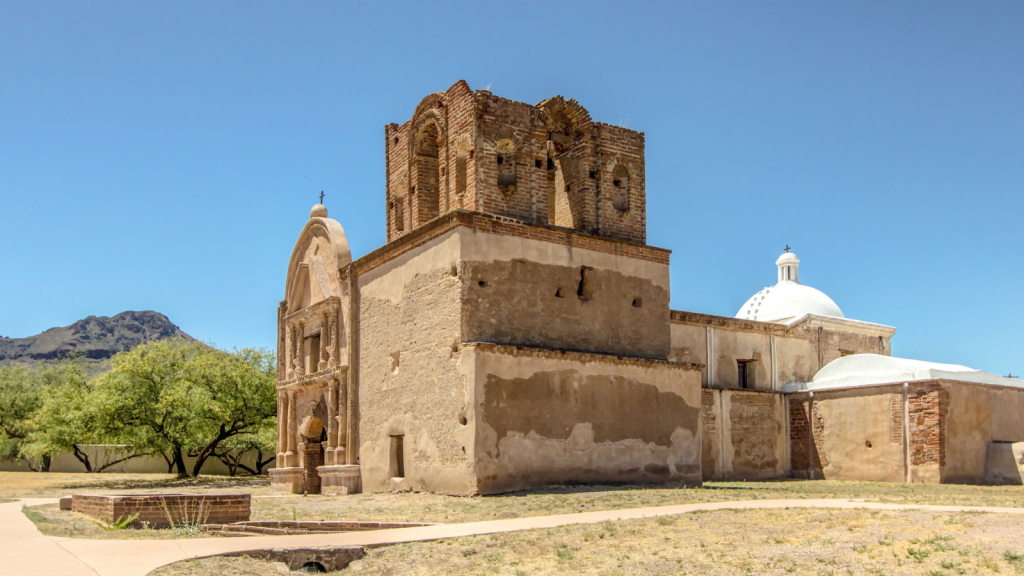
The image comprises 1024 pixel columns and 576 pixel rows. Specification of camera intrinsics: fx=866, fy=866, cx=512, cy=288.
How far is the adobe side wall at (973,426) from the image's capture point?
65.8 feet

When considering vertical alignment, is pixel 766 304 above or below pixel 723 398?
above

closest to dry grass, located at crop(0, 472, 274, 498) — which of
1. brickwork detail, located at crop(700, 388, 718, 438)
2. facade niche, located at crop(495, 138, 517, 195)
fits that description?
facade niche, located at crop(495, 138, 517, 195)

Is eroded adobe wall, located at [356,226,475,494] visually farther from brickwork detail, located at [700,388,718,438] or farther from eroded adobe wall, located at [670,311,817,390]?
brickwork detail, located at [700,388,718,438]

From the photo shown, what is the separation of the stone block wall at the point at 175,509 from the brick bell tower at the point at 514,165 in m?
7.15

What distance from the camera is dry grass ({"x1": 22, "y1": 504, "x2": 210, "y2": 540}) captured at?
9.52 meters

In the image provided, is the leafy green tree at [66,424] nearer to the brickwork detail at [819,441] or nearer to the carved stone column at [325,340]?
the carved stone column at [325,340]

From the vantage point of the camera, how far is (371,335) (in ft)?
60.5

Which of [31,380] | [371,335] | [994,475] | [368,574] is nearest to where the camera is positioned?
[368,574]

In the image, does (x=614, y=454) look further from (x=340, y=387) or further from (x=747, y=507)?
(x=340, y=387)

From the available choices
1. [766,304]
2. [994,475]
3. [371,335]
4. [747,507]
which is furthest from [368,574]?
[766,304]

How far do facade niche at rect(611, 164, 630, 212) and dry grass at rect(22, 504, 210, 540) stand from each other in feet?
36.9

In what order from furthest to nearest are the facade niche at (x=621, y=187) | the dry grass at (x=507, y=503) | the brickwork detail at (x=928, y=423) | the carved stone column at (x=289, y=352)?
the carved stone column at (x=289, y=352) → the brickwork detail at (x=928, y=423) → the facade niche at (x=621, y=187) → the dry grass at (x=507, y=503)

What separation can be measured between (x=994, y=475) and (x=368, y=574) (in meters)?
18.2

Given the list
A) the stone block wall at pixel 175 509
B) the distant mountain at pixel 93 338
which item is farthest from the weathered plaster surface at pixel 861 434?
the distant mountain at pixel 93 338
